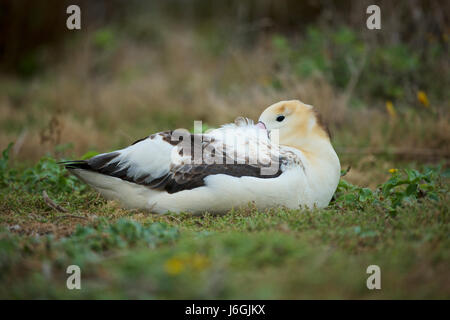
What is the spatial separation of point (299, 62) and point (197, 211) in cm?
489

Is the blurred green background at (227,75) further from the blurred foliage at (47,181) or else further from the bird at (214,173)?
the bird at (214,173)

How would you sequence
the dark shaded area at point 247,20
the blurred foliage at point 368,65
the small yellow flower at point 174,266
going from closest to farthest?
the small yellow flower at point 174,266 < the blurred foliage at point 368,65 < the dark shaded area at point 247,20

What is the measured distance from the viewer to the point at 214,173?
3.39 m

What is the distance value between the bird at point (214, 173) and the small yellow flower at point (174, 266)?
104cm

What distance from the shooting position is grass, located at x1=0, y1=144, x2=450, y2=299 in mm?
2307

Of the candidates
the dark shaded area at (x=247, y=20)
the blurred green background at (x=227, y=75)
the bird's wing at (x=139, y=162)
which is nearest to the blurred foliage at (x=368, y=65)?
the blurred green background at (x=227, y=75)

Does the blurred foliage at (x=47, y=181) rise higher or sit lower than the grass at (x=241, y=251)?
higher

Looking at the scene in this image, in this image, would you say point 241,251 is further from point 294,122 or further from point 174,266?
point 294,122

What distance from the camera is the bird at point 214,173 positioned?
3400 millimetres

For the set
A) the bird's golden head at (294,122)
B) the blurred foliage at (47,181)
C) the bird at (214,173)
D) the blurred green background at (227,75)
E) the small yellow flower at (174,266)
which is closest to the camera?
the small yellow flower at (174,266)

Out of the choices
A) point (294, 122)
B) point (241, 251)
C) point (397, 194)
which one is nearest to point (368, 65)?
point (294, 122)
